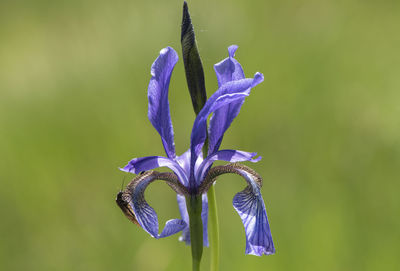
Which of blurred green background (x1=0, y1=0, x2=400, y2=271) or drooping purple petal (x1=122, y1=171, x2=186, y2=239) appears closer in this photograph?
drooping purple petal (x1=122, y1=171, x2=186, y2=239)

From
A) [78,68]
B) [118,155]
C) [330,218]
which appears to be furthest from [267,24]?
[330,218]

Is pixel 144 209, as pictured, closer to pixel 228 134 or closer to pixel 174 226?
pixel 174 226

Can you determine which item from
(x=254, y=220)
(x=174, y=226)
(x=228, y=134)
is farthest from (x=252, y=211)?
(x=228, y=134)

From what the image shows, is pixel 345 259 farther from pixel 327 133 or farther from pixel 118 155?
pixel 118 155

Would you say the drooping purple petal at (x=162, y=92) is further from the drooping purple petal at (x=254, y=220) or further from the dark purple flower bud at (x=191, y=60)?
the drooping purple petal at (x=254, y=220)

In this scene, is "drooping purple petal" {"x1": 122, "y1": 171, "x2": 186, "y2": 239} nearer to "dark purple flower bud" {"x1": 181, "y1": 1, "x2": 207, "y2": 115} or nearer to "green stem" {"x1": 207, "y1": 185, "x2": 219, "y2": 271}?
"green stem" {"x1": 207, "y1": 185, "x2": 219, "y2": 271}

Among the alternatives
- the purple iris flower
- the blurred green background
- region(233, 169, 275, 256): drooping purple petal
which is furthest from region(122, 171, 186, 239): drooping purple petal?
the blurred green background

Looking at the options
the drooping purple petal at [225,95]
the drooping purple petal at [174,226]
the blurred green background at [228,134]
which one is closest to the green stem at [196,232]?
the drooping purple petal at [174,226]
